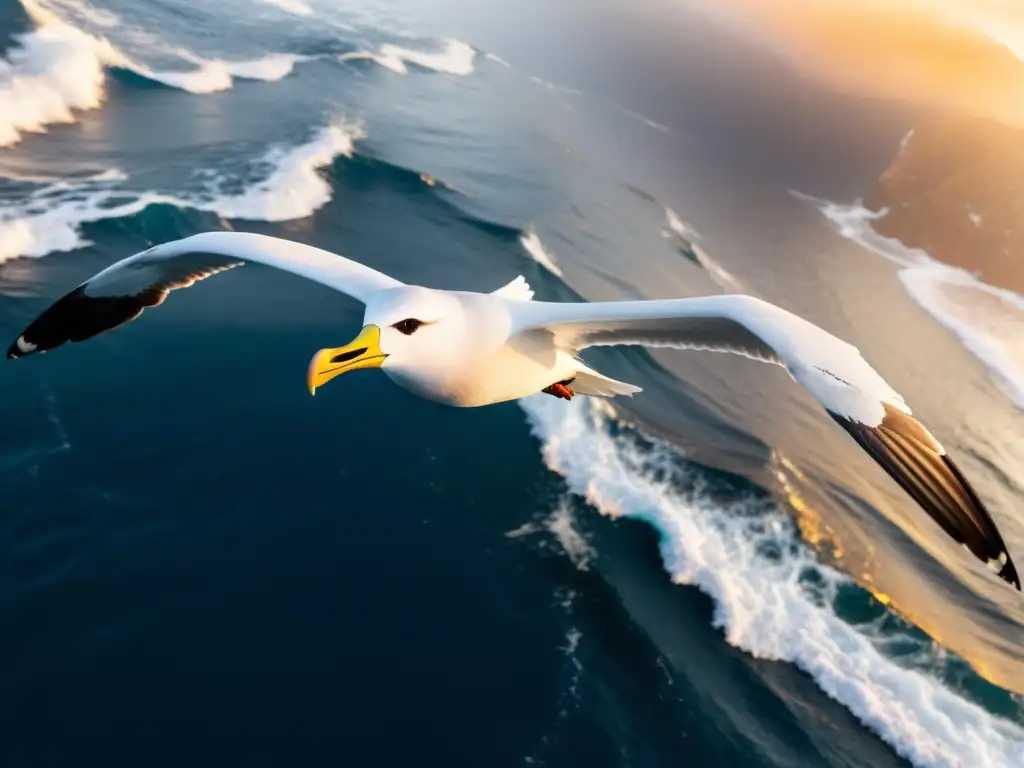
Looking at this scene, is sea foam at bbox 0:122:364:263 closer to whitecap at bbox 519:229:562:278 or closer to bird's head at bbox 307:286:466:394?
whitecap at bbox 519:229:562:278

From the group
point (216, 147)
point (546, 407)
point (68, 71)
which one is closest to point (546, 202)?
point (216, 147)

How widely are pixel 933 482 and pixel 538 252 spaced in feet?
71.4

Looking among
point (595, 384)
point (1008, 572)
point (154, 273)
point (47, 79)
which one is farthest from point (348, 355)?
point (47, 79)

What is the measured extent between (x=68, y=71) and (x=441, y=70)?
31.1 metres

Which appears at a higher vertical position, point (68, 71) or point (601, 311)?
point (601, 311)

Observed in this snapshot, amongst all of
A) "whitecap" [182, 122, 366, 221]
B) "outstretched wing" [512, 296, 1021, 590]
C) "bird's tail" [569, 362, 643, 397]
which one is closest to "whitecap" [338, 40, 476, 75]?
"whitecap" [182, 122, 366, 221]

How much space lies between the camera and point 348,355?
554 centimetres

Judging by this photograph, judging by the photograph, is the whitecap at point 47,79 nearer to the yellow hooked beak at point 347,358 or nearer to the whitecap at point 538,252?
the whitecap at point 538,252

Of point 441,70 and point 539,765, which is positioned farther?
point 441,70

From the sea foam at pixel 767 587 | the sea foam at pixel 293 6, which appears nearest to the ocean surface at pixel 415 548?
the sea foam at pixel 767 587

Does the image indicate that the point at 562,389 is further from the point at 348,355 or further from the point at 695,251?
the point at 695,251

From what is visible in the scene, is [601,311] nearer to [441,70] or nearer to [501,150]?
[501,150]

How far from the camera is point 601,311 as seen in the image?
22.5 feet

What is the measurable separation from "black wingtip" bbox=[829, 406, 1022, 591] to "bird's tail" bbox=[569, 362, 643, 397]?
370cm
